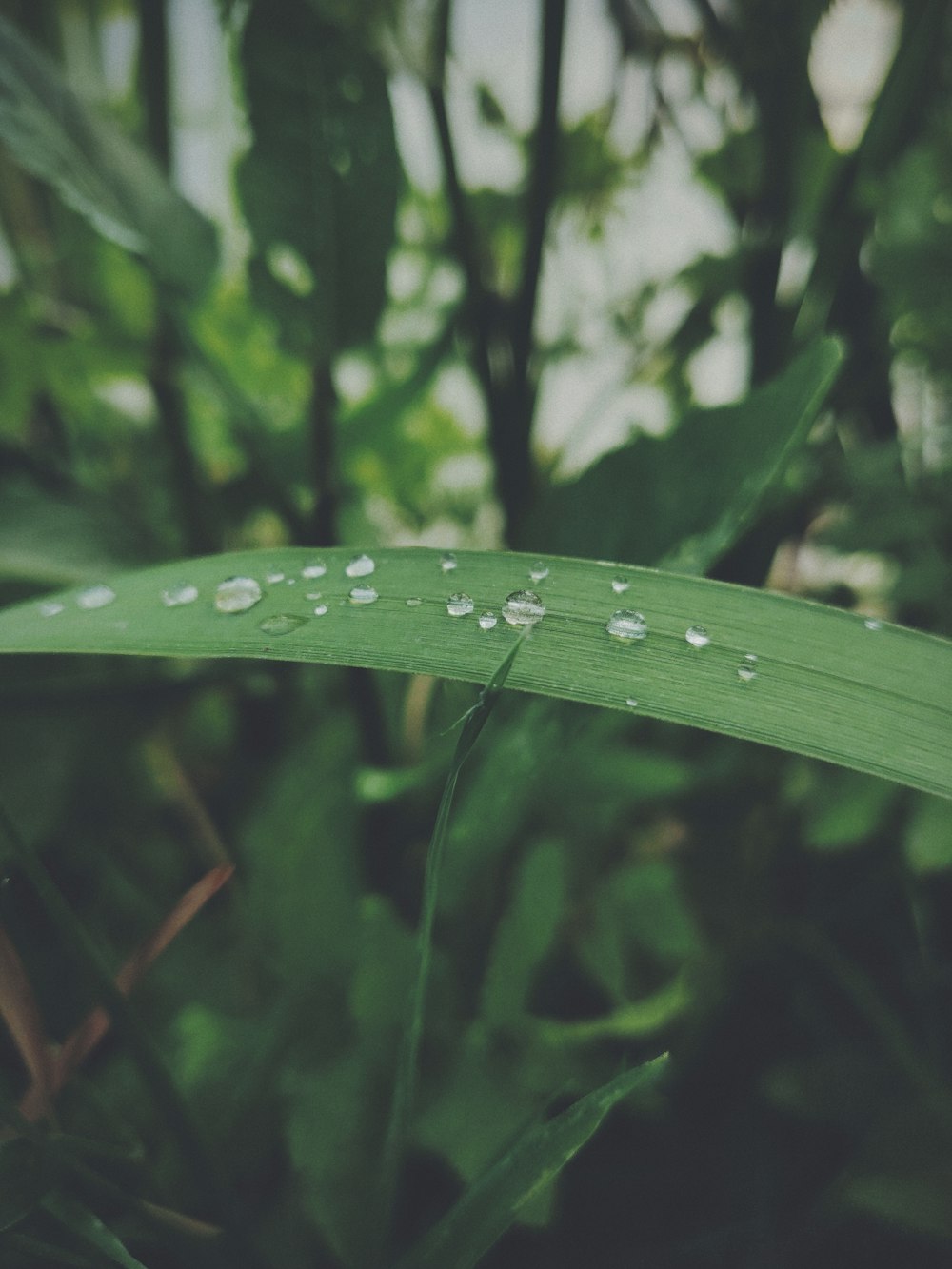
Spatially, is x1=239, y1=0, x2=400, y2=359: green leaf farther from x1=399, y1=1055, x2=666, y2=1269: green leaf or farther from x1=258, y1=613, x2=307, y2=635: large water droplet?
x1=399, y1=1055, x2=666, y2=1269: green leaf

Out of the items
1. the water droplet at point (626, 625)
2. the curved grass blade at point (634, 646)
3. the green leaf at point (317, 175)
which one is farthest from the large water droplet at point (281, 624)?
the green leaf at point (317, 175)

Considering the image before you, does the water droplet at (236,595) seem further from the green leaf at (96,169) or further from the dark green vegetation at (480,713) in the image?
the green leaf at (96,169)

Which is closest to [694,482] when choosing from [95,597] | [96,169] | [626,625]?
[626,625]

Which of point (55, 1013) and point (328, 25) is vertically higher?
point (328, 25)

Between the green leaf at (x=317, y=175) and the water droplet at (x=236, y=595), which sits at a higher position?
the green leaf at (x=317, y=175)

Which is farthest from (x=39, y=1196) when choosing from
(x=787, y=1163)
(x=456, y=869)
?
(x=787, y=1163)

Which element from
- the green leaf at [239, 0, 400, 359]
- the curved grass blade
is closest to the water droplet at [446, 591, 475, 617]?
the curved grass blade

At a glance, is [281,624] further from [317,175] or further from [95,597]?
[317,175]

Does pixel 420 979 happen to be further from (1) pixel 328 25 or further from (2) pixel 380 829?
(1) pixel 328 25
